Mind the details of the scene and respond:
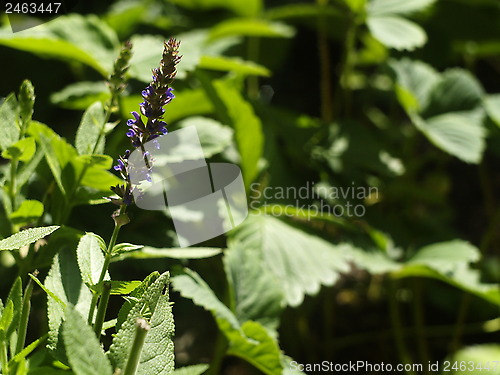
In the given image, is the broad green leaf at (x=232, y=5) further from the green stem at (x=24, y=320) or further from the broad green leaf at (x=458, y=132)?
the green stem at (x=24, y=320)

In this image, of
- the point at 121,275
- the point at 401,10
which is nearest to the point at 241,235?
the point at 121,275

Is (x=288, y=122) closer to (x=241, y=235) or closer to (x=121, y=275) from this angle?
(x=241, y=235)

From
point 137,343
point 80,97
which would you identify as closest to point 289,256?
point 80,97

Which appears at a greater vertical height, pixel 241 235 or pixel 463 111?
pixel 463 111

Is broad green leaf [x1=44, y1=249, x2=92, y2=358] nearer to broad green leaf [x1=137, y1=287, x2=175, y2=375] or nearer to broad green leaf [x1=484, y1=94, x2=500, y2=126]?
broad green leaf [x1=137, y1=287, x2=175, y2=375]

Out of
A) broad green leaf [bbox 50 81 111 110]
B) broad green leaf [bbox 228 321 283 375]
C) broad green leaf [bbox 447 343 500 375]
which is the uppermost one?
broad green leaf [bbox 50 81 111 110]

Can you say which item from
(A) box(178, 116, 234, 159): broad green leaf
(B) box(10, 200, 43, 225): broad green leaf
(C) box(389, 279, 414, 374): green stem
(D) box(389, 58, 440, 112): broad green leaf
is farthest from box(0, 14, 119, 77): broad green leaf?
(C) box(389, 279, 414, 374): green stem

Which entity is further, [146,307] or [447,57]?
[447,57]

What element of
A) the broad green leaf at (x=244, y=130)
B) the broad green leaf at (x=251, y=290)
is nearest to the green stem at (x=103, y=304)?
the broad green leaf at (x=251, y=290)
